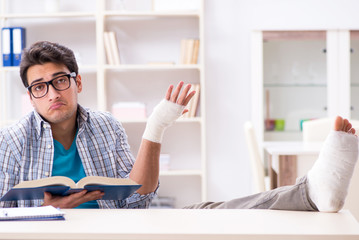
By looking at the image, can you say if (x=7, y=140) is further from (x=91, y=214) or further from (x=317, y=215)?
(x=317, y=215)

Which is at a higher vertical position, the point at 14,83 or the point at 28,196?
the point at 14,83

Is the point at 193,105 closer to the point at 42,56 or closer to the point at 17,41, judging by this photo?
the point at 17,41

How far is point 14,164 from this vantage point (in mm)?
1693

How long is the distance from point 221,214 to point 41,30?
9.95ft

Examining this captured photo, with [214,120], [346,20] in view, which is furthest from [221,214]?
[346,20]

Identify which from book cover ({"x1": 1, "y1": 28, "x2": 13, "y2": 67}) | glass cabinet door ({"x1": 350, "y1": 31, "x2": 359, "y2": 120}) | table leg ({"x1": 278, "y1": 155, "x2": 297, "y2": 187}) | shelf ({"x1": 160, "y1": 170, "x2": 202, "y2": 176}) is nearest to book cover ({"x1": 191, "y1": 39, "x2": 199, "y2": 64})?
shelf ({"x1": 160, "y1": 170, "x2": 202, "y2": 176})

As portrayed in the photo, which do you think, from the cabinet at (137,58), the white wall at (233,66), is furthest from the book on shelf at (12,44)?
the white wall at (233,66)

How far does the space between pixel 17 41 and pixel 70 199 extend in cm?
247

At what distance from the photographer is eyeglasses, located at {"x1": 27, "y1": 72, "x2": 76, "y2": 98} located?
1758 millimetres

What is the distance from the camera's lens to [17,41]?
12.0 feet

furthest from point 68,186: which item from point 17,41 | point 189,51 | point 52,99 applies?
point 17,41

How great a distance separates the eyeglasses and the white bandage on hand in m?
0.39

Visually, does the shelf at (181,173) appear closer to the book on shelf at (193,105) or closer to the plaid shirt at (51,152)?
the book on shelf at (193,105)

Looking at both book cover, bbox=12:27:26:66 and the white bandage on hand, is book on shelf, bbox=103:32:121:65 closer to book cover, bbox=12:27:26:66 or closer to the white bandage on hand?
book cover, bbox=12:27:26:66
